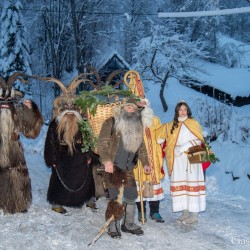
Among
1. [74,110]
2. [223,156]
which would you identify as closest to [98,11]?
[223,156]

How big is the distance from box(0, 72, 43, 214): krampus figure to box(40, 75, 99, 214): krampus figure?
353mm

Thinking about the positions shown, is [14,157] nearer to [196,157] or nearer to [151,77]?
[196,157]

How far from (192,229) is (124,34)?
24.6 meters

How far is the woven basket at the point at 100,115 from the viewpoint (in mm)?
5898

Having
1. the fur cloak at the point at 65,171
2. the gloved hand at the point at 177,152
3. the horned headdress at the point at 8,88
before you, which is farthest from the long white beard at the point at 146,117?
the horned headdress at the point at 8,88

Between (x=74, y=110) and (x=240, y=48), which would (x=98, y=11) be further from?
(x=74, y=110)

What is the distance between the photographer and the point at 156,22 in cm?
2873

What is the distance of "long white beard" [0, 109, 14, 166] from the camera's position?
623 cm

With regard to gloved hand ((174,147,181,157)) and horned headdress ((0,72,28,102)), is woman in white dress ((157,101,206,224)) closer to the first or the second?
gloved hand ((174,147,181,157))

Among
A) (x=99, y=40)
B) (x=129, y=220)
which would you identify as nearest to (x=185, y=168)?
(x=129, y=220)

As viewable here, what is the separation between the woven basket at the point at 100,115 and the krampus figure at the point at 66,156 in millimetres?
526

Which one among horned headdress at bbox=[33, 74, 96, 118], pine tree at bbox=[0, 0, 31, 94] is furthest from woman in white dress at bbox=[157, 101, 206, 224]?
pine tree at bbox=[0, 0, 31, 94]

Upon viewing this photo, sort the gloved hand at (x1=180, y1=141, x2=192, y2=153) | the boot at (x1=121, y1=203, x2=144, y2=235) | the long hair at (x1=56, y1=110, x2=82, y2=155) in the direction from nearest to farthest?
the boot at (x1=121, y1=203, x2=144, y2=235)
the gloved hand at (x1=180, y1=141, x2=192, y2=153)
the long hair at (x1=56, y1=110, x2=82, y2=155)

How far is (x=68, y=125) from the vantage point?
6438mm
